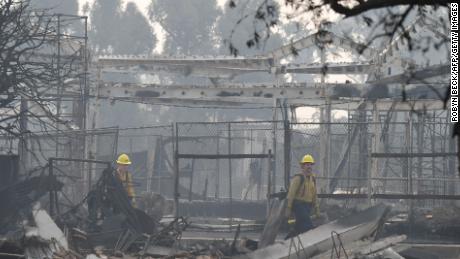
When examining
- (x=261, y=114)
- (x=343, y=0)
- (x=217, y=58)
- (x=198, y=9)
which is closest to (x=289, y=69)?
(x=217, y=58)

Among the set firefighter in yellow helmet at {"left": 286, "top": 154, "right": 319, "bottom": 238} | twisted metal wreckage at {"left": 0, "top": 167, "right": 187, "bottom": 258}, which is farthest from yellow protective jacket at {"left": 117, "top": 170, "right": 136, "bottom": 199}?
firefighter in yellow helmet at {"left": 286, "top": 154, "right": 319, "bottom": 238}

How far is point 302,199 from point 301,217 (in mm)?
347

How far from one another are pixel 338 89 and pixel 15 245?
16.9m

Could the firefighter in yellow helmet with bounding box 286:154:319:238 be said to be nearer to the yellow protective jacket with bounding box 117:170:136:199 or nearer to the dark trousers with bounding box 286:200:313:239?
the dark trousers with bounding box 286:200:313:239

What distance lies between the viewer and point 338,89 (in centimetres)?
3042

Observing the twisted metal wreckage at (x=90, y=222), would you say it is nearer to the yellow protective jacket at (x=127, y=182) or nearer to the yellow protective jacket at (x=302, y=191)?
the yellow protective jacket at (x=127, y=182)

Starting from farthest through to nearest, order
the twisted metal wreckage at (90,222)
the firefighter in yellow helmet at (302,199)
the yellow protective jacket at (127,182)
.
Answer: the yellow protective jacket at (127,182) < the firefighter in yellow helmet at (302,199) < the twisted metal wreckage at (90,222)

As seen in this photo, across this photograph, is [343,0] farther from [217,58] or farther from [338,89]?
[217,58]

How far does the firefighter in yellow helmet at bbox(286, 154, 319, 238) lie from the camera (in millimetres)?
17781

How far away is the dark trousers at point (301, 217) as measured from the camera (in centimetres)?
1781

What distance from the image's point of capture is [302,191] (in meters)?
18.0

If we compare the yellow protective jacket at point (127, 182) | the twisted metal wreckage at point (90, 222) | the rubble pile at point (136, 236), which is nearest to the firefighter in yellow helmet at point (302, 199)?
the rubble pile at point (136, 236)

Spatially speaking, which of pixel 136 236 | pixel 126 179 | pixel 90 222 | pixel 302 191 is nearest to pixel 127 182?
pixel 126 179

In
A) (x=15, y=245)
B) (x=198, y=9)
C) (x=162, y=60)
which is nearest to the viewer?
(x=15, y=245)
